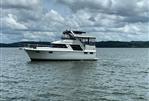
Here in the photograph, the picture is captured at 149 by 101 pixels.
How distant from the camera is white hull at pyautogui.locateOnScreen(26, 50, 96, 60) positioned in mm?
60531

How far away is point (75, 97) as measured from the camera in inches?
928

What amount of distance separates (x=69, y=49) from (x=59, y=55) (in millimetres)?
2203

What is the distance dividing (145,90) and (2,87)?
1222cm

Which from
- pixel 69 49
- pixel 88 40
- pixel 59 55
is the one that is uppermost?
pixel 88 40

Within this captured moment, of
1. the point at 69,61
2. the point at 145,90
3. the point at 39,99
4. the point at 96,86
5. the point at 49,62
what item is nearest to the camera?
the point at 39,99

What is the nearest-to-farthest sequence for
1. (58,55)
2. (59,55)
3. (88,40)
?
(58,55), (59,55), (88,40)

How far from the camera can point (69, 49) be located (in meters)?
62.2

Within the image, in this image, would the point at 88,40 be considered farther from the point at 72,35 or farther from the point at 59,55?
the point at 59,55

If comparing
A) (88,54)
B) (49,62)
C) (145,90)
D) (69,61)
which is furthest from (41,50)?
(145,90)

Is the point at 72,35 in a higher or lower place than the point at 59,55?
higher

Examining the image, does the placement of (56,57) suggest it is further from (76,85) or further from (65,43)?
(76,85)

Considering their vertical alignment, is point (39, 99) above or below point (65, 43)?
below

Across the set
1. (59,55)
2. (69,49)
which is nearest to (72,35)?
(69,49)

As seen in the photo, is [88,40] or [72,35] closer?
[72,35]
